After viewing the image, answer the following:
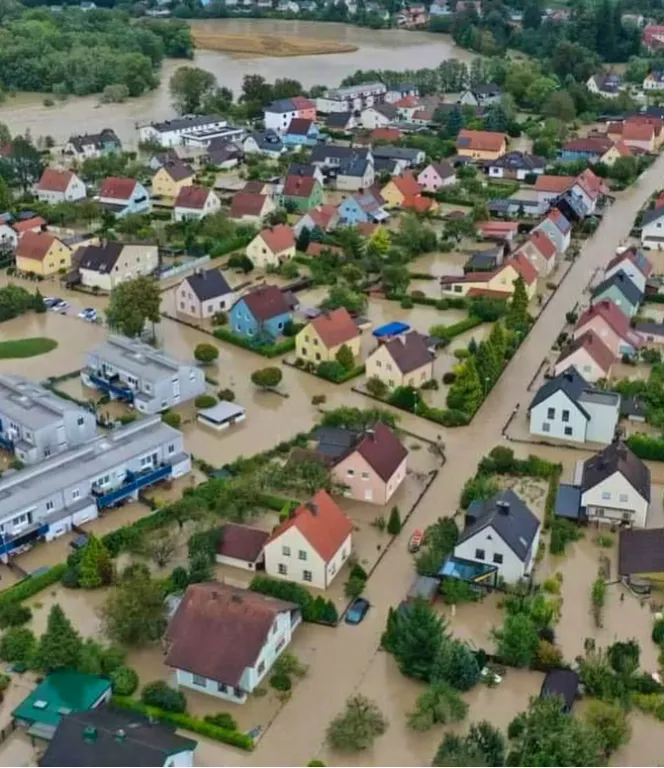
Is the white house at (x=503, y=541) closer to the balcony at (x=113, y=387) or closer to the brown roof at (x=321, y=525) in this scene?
the brown roof at (x=321, y=525)

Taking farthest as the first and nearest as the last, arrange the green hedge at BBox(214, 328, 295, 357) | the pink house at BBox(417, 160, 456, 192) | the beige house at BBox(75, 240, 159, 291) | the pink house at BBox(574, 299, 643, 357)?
the pink house at BBox(417, 160, 456, 192) < the beige house at BBox(75, 240, 159, 291) < the green hedge at BBox(214, 328, 295, 357) < the pink house at BBox(574, 299, 643, 357)

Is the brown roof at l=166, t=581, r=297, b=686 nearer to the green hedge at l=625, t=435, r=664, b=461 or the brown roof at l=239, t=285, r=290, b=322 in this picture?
the green hedge at l=625, t=435, r=664, b=461

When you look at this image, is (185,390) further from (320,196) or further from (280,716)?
(320,196)

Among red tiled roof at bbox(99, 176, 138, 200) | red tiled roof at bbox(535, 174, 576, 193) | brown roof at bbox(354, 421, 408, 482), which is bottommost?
brown roof at bbox(354, 421, 408, 482)

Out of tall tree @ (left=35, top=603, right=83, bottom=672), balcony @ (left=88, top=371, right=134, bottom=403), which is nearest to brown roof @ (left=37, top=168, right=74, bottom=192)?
balcony @ (left=88, top=371, right=134, bottom=403)

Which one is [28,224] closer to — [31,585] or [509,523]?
[31,585]

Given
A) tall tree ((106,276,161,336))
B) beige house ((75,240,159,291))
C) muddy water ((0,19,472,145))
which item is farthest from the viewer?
muddy water ((0,19,472,145))

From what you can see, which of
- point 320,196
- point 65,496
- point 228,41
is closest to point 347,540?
point 65,496

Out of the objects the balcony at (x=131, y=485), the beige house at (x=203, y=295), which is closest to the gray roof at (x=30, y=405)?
the balcony at (x=131, y=485)
